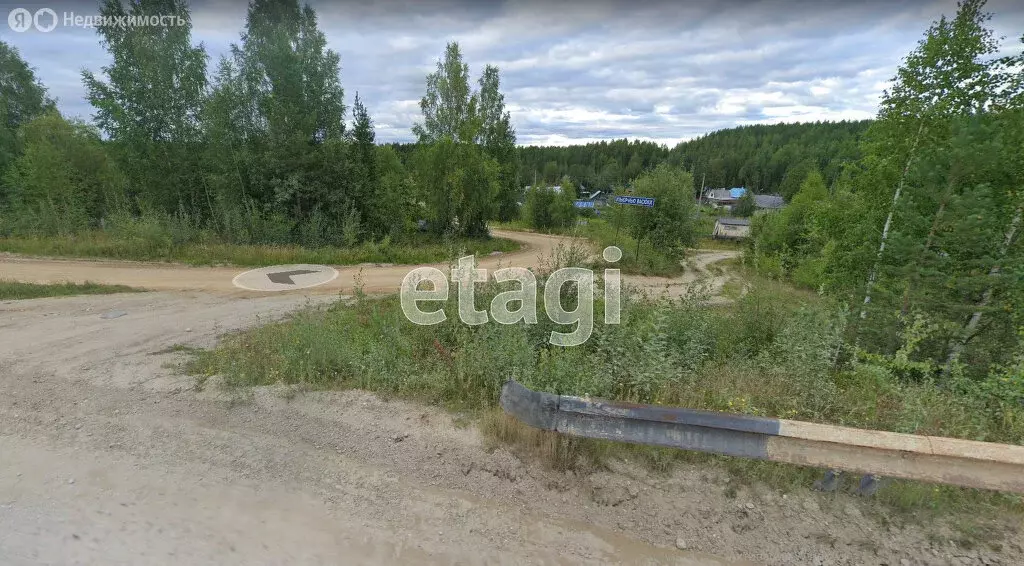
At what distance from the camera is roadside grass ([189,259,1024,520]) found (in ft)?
11.7

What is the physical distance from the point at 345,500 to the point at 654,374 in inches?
118

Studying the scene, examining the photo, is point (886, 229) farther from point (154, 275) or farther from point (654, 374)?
point (154, 275)

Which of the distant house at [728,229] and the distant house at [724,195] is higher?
the distant house at [724,195]

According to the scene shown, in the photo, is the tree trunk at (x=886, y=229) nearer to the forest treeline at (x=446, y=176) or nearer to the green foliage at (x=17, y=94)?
the forest treeline at (x=446, y=176)

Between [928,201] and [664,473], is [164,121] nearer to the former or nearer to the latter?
[664,473]

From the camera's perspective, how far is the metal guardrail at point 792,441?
286 centimetres

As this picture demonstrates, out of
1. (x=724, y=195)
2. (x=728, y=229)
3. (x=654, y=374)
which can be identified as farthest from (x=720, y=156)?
(x=654, y=374)

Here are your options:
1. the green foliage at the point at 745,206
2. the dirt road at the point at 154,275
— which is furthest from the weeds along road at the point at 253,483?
the green foliage at the point at 745,206

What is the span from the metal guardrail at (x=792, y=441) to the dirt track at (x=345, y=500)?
1.21ft

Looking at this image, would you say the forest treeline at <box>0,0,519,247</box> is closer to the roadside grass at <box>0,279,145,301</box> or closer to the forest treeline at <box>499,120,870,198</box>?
the roadside grass at <box>0,279,145,301</box>

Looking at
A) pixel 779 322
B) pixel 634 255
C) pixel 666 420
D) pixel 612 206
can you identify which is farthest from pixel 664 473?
pixel 612 206

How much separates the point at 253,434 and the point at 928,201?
27.1 feet

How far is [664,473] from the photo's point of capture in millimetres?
3441

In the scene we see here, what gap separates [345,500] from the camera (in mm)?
3213
